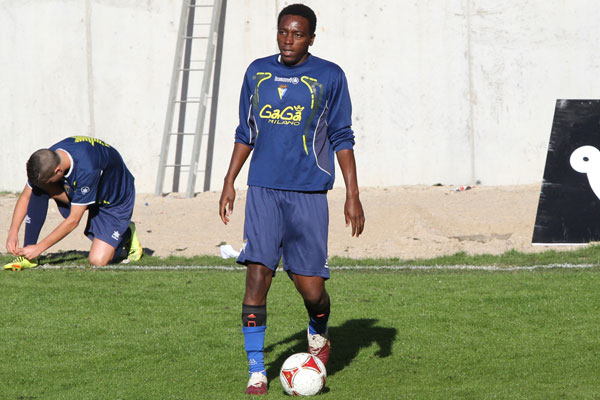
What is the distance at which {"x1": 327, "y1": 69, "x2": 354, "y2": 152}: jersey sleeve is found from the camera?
5059 millimetres

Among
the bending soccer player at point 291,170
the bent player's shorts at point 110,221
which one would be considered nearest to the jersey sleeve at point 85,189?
the bent player's shorts at point 110,221

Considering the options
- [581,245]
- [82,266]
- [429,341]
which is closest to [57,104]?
[82,266]

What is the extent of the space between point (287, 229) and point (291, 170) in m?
0.34

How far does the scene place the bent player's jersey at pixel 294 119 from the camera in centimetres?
496

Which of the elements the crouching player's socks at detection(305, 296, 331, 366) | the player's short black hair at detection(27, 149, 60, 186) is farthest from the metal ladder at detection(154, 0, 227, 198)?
the crouching player's socks at detection(305, 296, 331, 366)

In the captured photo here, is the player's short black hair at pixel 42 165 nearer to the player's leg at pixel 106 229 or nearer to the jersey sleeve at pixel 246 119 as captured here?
the player's leg at pixel 106 229

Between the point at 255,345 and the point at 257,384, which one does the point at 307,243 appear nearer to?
the point at 255,345

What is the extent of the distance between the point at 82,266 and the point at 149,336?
11.2ft

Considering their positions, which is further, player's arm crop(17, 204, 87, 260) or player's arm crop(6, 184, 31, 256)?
player's arm crop(6, 184, 31, 256)

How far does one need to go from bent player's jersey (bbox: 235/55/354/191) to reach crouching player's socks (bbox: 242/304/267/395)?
0.73 meters

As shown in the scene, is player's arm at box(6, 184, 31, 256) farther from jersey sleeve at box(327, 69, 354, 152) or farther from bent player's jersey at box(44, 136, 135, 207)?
jersey sleeve at box(327, 69, 354, 152)

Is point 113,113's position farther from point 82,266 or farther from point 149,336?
point 149,336

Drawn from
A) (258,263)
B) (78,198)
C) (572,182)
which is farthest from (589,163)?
(258,263)

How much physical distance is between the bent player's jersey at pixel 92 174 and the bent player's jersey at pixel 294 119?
3.86 m
